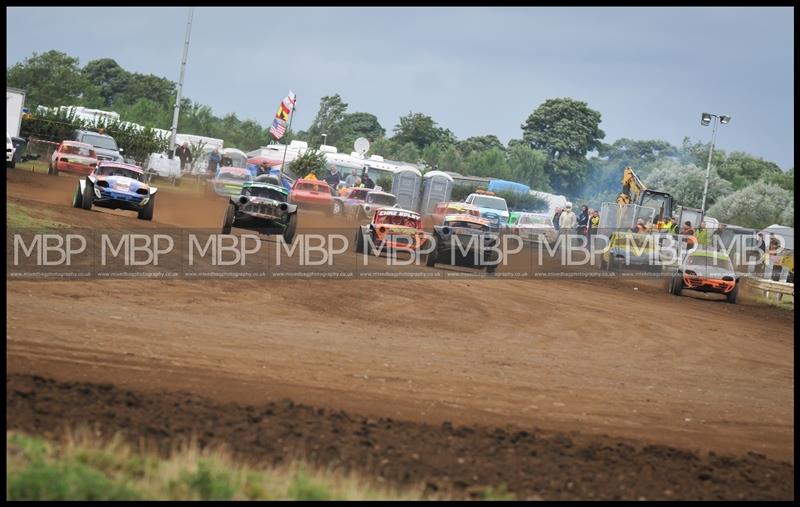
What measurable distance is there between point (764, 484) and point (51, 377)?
6164 millimetres

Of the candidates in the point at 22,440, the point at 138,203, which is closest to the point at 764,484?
the point at 22,440

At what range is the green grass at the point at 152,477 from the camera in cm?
618

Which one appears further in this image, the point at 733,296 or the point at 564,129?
the point at 564,129

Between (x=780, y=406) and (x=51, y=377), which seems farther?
(x=780, y=406)

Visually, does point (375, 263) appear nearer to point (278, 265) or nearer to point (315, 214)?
point (278, 265)

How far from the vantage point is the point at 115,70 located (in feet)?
424

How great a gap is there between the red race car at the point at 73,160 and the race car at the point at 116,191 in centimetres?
1270

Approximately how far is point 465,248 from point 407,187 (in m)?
26.2

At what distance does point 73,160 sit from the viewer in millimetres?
38656

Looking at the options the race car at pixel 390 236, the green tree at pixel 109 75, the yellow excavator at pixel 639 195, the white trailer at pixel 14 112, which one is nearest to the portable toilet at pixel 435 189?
the yellow excavator at pixel 639 195

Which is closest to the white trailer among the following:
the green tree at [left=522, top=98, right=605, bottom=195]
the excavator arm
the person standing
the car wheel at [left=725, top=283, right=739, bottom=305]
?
the person standing

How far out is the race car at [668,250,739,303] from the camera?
25188 mm

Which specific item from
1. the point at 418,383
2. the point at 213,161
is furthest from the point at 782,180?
the point at 418,383

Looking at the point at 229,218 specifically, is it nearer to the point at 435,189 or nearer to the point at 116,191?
the point at 116,191
